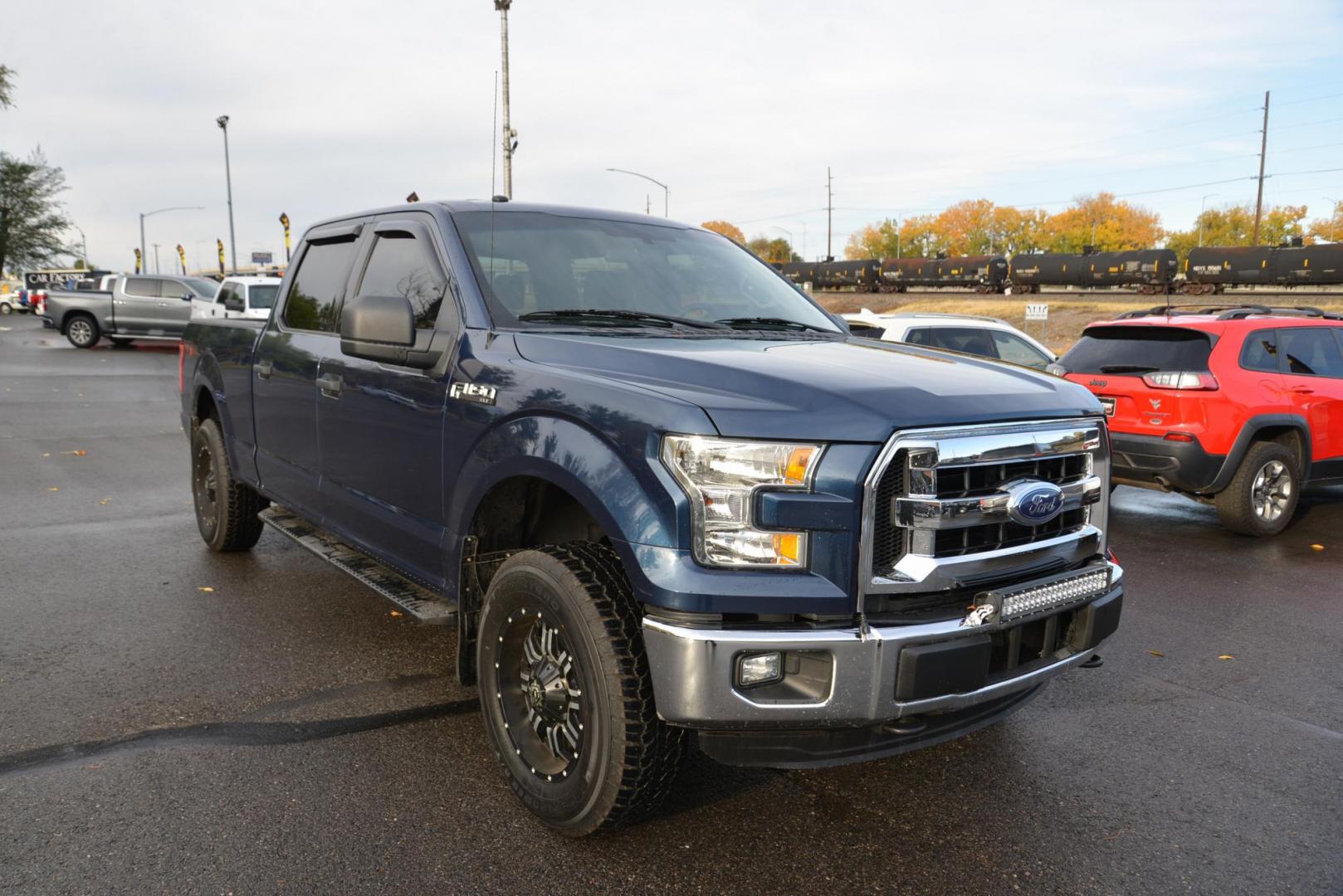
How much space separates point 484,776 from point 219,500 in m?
3.47

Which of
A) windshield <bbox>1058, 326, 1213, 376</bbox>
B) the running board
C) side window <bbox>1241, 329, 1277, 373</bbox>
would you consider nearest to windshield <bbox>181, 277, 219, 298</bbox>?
the running board

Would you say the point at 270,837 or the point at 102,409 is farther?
the point at 102,409

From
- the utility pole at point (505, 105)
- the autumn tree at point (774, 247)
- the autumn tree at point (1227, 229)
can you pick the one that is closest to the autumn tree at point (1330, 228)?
the autumn tree at point (1227, 229)

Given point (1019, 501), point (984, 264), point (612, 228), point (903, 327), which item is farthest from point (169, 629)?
point (984, 264)

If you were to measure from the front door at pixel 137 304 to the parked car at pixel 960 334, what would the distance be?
22.0 meters

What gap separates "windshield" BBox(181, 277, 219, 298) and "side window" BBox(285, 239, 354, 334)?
78.6ft

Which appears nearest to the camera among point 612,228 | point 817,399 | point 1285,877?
point 817,399

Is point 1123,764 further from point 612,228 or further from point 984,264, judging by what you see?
point 984,264

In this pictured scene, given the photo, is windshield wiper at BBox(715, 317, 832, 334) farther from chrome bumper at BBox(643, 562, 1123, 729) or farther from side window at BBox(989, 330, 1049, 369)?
side window at BBox(989, 330, 1049, 369)

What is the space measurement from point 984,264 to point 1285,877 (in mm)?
53296

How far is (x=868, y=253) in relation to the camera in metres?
143

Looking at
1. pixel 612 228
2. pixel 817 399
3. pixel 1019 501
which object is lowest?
pixel 1019 501

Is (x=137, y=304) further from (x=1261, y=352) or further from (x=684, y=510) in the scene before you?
(x=684, y=510)

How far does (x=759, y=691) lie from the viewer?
2.65 metres
